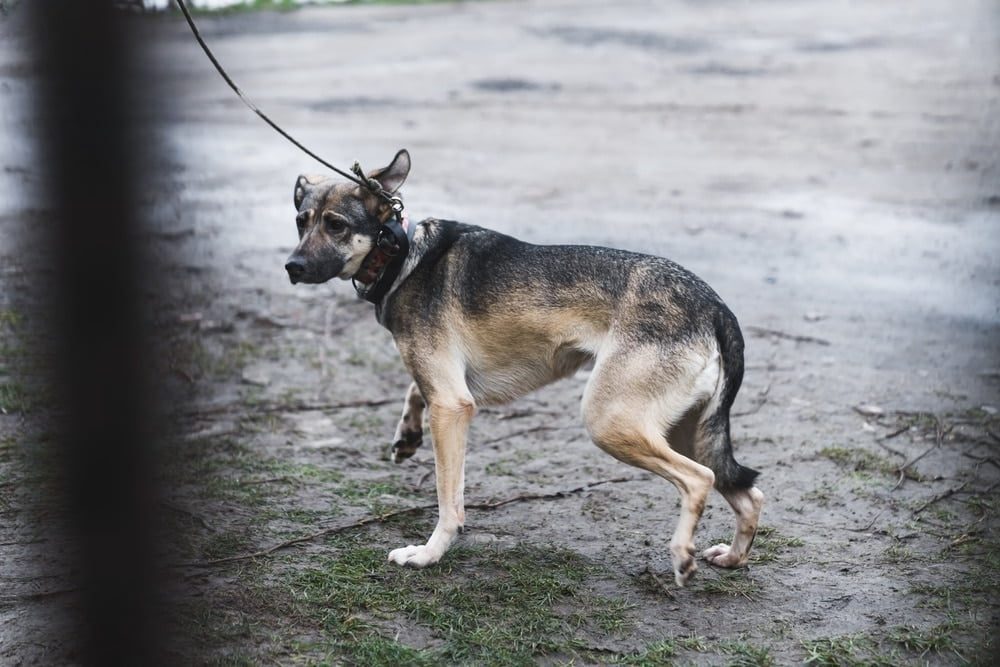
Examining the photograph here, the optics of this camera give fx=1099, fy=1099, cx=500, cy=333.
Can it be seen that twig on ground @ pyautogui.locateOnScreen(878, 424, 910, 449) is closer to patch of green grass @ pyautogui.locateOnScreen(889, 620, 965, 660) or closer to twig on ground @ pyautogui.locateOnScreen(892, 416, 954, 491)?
twig on ground @ pyautogui.locateOnScreen(892, 416, 954, 491)

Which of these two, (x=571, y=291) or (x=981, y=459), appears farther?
(x=981, y=459)

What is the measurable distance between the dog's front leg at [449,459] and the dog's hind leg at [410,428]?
0.43 meters

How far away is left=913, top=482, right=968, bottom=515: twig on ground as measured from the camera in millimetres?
4523

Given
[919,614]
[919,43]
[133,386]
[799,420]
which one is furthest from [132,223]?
[919,43]

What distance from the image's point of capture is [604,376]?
3.95 metres

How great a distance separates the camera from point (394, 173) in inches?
161

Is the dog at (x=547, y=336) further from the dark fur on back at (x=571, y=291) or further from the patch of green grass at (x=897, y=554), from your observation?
the patch of green grass at (x=897, y=554)

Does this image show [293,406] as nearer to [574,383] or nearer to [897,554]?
[574,383]

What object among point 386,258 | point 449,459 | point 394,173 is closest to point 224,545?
point 449,459

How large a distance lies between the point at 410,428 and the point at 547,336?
2.74 ft

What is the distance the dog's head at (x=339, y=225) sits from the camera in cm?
405

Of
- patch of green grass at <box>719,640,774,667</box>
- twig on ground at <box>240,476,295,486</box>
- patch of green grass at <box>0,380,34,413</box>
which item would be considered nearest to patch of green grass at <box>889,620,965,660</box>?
patch of green grass at <box>719,640,774,667</box>

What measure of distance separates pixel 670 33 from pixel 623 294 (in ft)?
41.9

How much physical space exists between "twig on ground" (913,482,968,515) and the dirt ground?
18mm
